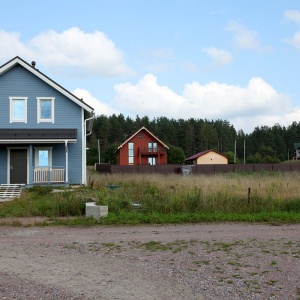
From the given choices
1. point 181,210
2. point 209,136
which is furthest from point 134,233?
point 209,136

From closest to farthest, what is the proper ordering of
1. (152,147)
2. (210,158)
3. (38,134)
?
(38,134) → (152,147) → (210,158)

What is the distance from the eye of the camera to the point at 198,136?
118125 mm

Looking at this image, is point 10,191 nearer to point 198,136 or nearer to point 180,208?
point 180,208

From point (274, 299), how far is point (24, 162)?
20977 millimetres

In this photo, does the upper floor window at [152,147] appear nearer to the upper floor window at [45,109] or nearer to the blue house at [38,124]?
the blue house at [38,124]

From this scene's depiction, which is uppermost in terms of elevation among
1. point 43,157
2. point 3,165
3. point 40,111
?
point 40,111

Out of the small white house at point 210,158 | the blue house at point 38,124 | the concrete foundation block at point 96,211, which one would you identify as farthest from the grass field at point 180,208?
the small white house at point 210,158

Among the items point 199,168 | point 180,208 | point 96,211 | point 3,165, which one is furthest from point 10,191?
point 199,168

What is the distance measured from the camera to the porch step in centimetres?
1967

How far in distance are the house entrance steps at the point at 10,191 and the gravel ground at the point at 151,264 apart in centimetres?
856

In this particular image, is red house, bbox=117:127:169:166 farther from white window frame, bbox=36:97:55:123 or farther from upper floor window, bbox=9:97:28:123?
upper floor window, bbox=9:97:28:123

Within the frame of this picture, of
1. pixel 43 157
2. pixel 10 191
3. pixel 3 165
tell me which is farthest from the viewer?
pixel 43 157

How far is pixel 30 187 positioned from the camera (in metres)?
22.6

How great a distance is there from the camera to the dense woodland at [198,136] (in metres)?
108
